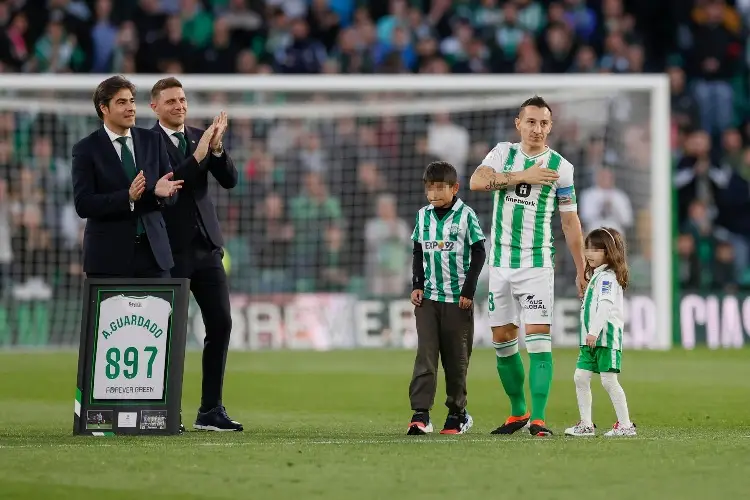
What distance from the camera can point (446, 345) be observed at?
940 centimetres

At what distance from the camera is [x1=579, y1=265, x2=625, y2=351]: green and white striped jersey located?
8734 millimetres

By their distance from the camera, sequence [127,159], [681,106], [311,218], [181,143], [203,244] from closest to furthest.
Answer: [127,159] → [203,244] → [181,143] → [311,218] → [681,106]

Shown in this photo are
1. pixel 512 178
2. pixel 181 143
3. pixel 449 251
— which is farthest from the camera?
pixel 181 143

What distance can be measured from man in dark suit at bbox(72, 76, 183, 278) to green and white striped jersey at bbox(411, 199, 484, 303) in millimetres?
1583

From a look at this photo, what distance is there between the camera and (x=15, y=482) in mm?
6688

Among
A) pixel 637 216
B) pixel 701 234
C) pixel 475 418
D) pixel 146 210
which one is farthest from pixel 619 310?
pixel 701 234

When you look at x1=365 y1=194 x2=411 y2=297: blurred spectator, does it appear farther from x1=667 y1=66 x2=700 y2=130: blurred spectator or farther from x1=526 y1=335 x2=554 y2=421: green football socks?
x1=526 y1=335 x2=554 y2=421: green football socks

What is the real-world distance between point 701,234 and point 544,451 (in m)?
13.6

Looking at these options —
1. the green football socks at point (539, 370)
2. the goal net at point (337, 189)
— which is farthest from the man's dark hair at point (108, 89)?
the goal net at point (337, 189)

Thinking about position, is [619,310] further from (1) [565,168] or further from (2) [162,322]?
(2) [162,322]

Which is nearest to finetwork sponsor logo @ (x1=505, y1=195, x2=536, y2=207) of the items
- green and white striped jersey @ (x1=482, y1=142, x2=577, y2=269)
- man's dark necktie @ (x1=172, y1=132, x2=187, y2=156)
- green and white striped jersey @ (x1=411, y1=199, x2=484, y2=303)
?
green and white striped jersey @ (x1=482, y1=142, x2=577, y2=269)

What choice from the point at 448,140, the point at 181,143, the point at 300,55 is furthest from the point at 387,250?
the point at 181,143

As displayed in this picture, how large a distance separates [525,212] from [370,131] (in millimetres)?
11027

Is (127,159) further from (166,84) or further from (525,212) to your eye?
(525,212)
